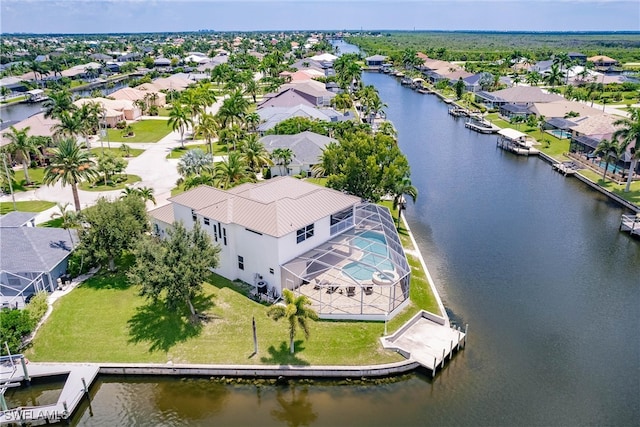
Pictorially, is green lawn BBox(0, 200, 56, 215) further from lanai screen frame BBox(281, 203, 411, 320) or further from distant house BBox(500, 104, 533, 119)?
distant house BBox(500, 104, 533, 119)

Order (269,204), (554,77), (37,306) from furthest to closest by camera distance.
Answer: (554,77)
(269,204)
(37,306)

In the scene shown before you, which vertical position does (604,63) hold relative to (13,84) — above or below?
above

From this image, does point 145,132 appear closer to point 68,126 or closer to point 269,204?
point 68,126

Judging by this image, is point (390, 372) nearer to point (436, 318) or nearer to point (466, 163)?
point (436, 318)

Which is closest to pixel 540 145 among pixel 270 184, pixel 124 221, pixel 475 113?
pixel 475 113

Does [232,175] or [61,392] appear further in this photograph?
[232,175]

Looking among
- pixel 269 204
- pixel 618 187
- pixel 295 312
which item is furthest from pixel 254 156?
pixel 618 187
